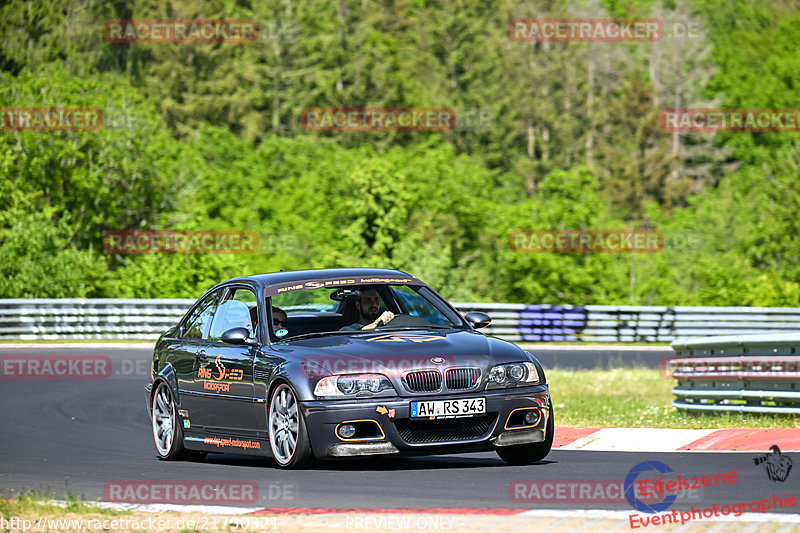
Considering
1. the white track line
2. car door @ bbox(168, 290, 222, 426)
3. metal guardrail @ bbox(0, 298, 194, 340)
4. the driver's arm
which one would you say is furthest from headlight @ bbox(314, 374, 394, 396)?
metal guardrail @ bbox(0, 298, 194, 340)

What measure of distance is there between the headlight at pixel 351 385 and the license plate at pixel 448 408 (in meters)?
0.23

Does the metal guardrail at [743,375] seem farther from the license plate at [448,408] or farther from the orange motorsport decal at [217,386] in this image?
the orange motorsport decal at [217,386]

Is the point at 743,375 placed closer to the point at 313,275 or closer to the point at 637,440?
the point at 637,440

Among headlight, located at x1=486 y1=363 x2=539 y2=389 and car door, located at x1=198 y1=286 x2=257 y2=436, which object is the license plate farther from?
car door, located at x1=198 y1=286 x2=257 y2=436

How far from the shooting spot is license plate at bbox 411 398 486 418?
9180mm

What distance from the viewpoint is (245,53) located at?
262 feet

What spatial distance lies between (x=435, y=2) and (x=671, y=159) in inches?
866

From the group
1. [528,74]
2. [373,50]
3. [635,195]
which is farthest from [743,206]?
[373,50]

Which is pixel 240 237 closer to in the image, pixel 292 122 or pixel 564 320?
pixel 564 320

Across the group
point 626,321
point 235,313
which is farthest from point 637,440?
point 626,321

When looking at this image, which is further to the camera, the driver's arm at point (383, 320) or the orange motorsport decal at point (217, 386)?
the driver's arm at point (383, 320)

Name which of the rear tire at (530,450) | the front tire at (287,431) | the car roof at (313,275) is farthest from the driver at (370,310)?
the rear tire at (530,450)

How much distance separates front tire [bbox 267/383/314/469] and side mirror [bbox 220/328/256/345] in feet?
1.85

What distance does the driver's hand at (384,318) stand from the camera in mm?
10594
